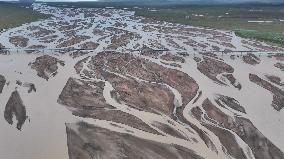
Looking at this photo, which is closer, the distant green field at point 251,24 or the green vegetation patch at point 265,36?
the green vegetation patch at point 265,36

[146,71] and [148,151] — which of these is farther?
[146,71]

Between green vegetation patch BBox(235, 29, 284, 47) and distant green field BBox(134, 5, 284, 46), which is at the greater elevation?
green vegetation patch BBox(235, 29, 284, 47)

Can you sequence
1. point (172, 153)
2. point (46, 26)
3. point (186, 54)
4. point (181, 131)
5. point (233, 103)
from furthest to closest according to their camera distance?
point (46, 26), point (186, 54), point (233, 103), point (181, 131), point (172, 153)

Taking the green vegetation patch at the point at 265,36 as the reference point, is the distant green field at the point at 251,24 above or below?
below

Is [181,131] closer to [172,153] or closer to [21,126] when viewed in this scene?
[172,153]

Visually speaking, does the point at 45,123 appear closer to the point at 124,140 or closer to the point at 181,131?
the point at 124,140

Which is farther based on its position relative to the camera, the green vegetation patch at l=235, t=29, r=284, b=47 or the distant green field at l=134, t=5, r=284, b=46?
the distant green field at l=134, t=5, r=284, b=46

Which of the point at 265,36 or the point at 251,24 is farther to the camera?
the point at 251,24

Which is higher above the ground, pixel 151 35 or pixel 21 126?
A: pixel 21 126

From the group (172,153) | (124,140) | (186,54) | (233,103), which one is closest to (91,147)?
(124,140)

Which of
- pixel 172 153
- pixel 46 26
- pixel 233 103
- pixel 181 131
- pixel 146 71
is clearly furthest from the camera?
pixel 46 26

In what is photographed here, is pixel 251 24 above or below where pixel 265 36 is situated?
below
